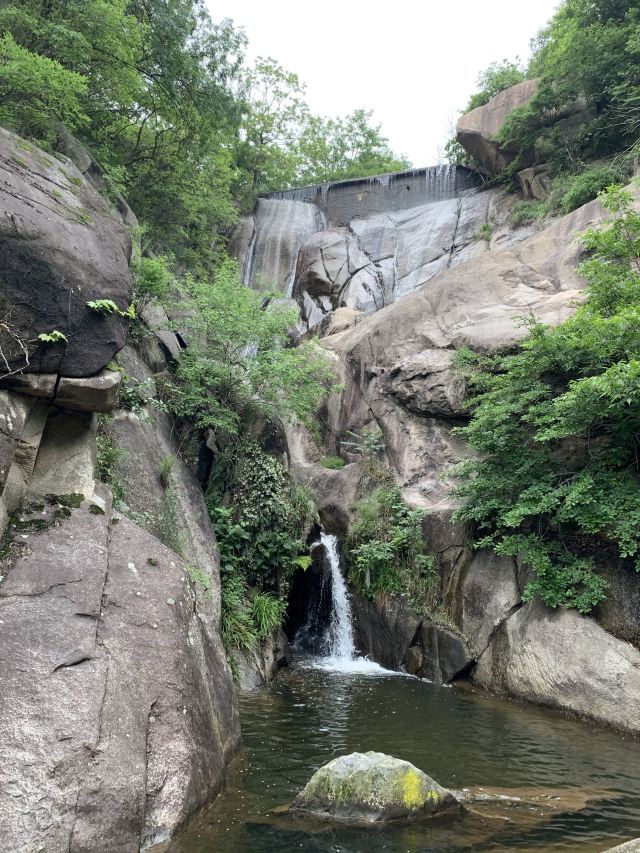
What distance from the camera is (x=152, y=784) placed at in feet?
15.3

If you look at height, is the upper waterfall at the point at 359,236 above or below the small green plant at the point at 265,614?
above

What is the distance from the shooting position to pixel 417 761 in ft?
21.9

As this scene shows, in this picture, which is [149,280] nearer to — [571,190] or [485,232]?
[571,190]

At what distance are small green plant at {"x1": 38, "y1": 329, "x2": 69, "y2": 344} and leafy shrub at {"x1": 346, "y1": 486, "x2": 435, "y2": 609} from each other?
8253mm

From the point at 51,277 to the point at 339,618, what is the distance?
32.2 feet

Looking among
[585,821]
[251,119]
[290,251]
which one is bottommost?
[585,821]

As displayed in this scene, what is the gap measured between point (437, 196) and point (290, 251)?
24.7 feet

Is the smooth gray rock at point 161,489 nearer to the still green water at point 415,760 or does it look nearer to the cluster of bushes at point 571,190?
the still green water at point 415,760

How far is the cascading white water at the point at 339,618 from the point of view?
1273cm

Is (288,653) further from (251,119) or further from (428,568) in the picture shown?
(251,119)

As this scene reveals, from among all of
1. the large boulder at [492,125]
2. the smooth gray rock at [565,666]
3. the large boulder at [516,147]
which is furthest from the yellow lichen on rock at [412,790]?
the large boulder at [492,125]

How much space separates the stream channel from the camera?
15.9ft

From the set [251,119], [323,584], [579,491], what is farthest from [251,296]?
[251,119]

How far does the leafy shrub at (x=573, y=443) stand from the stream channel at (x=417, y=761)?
2.36 meters
